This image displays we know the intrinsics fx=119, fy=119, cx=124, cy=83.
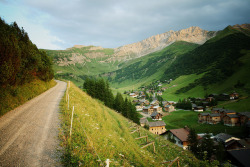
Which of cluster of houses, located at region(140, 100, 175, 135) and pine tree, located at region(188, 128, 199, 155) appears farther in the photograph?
cluster of houses, located at region(140, 100, 175, 135)

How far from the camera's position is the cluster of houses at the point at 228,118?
234 ft

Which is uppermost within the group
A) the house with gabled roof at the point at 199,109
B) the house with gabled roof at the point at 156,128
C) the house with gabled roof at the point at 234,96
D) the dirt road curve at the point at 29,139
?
the dirt road curve at the point at 29,139

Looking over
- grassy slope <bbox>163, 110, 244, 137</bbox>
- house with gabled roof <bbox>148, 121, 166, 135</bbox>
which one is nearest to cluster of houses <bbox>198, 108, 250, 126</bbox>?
grassy slope <bbox>163, 110, 244, 137</bbox>

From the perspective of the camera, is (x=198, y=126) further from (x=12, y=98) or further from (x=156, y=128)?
(x=12, y=98)

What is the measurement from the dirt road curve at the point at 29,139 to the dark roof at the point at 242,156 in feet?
156

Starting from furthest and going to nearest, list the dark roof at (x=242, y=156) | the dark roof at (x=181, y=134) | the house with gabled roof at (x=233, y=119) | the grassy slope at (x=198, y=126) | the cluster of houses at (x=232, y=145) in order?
the house with gabled roof at (x=233, y=119) → the grassy slope at (x=198, y=126) → the dark roof at (x=181, y=134) → the cluster of houses at (x=232, y=145) → the dark roof at (x=242, y=156)

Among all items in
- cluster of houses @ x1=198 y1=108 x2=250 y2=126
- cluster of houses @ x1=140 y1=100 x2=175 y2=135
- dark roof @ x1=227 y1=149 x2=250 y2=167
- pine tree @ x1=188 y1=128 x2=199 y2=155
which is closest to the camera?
dark roof @ x1=227 y1=149 x2=250 y2=167

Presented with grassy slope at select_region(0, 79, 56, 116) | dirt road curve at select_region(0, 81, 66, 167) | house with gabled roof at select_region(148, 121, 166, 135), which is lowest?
house with gabled roof at select_region(148, 121, 166, 135)

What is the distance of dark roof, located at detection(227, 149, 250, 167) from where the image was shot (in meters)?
33.0

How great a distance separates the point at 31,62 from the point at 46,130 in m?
23.1

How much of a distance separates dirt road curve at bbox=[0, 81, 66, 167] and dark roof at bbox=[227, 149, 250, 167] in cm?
4758

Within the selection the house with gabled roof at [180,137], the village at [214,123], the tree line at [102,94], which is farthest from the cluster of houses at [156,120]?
the tree line at [102,94]

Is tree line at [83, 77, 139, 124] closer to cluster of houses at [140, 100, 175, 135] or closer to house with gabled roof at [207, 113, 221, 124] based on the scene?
cluster of houses at [140, 100, 175, 135]

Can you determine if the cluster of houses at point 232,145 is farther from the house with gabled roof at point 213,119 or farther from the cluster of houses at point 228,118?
the house with gabled roof at point 213,119
